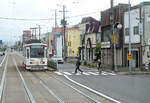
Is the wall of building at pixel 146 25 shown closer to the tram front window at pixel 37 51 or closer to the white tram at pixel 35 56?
the white tram at pixel 35 56

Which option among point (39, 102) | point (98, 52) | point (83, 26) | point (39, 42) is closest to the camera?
point (39, 102)

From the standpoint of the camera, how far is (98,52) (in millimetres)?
53188

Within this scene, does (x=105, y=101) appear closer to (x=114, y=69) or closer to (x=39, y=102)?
(x=39, y=102)

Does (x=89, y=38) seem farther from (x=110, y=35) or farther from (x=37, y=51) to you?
(x=37, y=51)

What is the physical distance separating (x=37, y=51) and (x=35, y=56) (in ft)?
1.98

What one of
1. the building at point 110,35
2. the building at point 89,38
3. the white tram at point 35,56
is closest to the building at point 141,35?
the building at point 110,35

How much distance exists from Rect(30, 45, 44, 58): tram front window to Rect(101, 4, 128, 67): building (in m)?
13.7

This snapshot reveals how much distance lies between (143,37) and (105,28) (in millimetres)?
12785

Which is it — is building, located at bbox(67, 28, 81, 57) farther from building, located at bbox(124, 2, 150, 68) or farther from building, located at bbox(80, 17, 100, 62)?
building, located at bbox(124, 2, 150, 68)

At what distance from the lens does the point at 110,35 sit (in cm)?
4656

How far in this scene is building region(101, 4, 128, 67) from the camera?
1711 inches

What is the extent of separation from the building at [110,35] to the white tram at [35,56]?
13624mm

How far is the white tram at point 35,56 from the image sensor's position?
29125mm

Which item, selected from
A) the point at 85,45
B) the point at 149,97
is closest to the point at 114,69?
the point at 149,97
